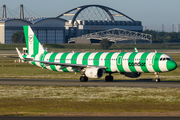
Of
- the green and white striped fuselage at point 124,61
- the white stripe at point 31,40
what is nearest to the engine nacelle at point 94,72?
the green and white striped fuselage at point 124,61

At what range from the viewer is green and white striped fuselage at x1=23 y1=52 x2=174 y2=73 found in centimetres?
4372

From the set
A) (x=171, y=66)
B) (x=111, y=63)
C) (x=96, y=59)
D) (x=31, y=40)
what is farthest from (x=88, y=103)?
(x=31, y=40)

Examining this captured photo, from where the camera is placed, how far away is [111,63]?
47.1 meters

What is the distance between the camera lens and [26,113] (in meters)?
21.4

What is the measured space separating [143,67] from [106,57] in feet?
19.3

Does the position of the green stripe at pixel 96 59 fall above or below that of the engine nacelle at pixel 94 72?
above

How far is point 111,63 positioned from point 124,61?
2.12 m

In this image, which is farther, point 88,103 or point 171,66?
point 171,66

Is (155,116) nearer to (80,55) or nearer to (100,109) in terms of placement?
(100,109)

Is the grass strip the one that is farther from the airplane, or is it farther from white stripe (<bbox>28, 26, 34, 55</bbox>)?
white stripe (<bbox>28, 26, 34, 55</bbox>)

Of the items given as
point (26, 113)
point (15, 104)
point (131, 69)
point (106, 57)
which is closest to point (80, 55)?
point (106, 57)

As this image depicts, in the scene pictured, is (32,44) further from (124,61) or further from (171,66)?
(171,66)

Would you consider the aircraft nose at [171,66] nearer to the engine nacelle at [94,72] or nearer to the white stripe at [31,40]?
the engine nacelle at [94,72]

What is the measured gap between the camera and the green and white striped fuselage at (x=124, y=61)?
43719mm
